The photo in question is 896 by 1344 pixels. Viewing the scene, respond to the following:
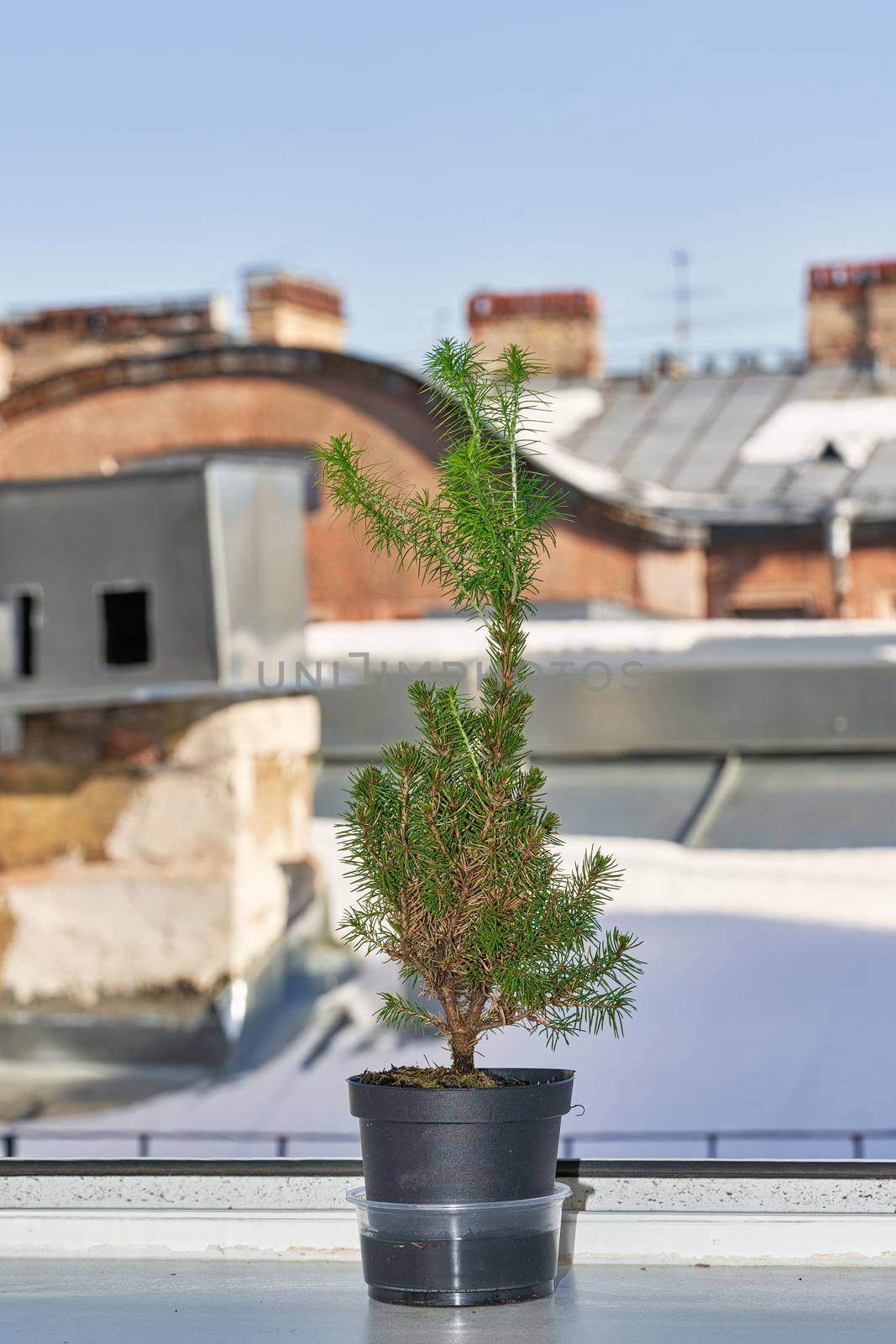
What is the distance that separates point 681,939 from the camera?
6816mm

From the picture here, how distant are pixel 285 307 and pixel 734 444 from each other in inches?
215

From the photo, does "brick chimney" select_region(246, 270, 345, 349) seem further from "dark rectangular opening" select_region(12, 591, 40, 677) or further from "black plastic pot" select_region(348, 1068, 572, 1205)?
"black plastic pot" select_region(348, 1068, 572, 1205)

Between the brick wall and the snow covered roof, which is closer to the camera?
the brick wall

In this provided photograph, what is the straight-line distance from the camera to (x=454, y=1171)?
2.56m

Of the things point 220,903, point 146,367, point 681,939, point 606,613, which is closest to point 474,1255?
point 220,903

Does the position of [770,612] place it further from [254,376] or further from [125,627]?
→ [125,627]

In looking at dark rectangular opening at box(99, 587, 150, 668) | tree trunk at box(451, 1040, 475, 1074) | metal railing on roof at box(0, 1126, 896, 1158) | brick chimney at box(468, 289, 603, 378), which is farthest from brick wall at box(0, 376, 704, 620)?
tree trunk at box(451, 1040, 475, 1074)

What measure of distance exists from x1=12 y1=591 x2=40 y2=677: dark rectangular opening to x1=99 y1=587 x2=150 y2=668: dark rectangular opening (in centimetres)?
26

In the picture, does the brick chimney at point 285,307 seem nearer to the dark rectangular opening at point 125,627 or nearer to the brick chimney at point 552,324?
the brick chimney at point 552,324

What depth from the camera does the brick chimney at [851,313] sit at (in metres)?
19.8

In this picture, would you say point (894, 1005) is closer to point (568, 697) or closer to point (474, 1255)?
point (568, 697)

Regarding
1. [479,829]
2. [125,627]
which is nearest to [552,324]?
[125,627]

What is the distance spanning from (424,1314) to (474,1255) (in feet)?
0.36

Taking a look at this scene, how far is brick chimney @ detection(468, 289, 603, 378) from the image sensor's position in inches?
800
